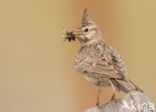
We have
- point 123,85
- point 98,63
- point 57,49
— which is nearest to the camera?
point 123,85

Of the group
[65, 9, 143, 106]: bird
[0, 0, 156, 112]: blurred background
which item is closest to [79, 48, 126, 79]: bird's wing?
[65, 9, 143, 106]: bird

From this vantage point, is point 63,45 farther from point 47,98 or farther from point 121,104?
point 121,104

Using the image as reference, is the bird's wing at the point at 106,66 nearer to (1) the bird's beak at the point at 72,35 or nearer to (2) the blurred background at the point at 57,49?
(1) the bird's beak at the point at 72,35

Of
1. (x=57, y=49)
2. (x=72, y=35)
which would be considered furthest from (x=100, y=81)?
(x=57, y=49)

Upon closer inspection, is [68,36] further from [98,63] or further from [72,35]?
[98,63]

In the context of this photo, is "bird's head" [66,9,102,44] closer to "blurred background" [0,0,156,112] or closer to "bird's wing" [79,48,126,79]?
"bird's wing" [79,48,126,79]

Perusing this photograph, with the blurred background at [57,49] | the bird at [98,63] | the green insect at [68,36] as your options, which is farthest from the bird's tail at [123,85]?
the blurred background at [57,49]
